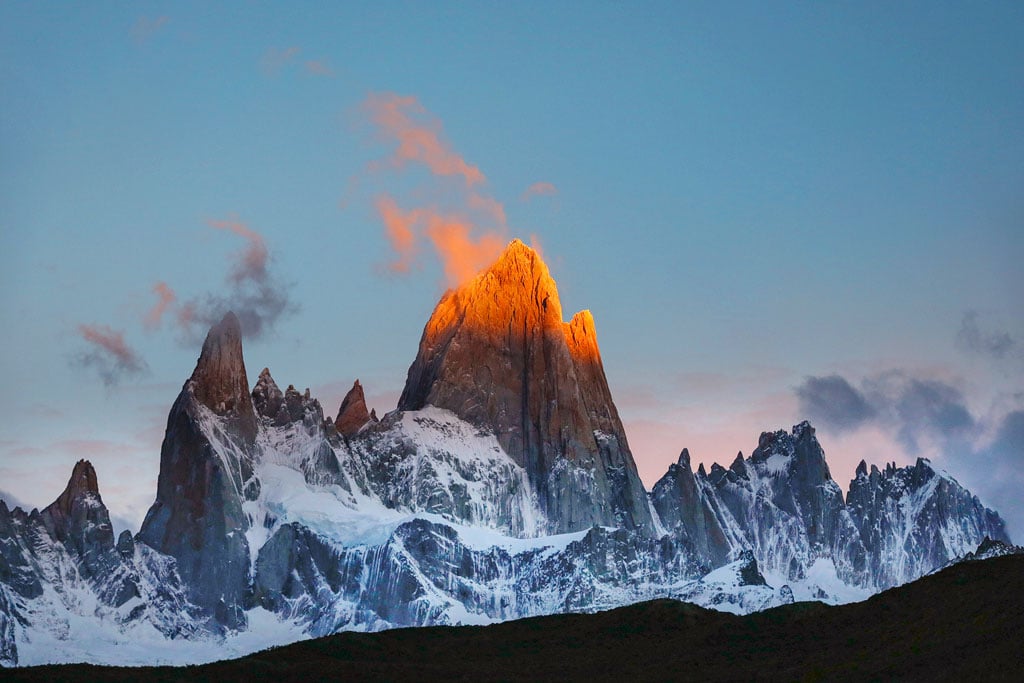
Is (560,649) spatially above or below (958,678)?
above

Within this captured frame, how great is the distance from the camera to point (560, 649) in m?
125

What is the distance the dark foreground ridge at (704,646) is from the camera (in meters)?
106

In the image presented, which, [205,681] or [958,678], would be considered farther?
[205,681]

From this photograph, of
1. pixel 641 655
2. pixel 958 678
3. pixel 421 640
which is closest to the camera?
pixel 958 678

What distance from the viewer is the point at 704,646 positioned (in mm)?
121250

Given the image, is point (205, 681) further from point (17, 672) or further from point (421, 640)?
point (421, 640)

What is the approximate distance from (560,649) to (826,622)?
16.9 metres

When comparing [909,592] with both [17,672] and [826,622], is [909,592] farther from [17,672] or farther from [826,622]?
[17,672]

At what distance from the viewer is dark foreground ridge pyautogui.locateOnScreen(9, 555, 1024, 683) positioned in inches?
4161

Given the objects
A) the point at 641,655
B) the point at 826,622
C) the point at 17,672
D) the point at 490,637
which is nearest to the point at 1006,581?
the point at 826,622

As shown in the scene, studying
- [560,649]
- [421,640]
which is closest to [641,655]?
[560,649]

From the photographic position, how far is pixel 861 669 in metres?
106

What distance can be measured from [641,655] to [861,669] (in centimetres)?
1867

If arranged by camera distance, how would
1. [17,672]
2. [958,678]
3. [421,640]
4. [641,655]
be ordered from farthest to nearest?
[421,640], [641,655], [17,672], [958,678]
